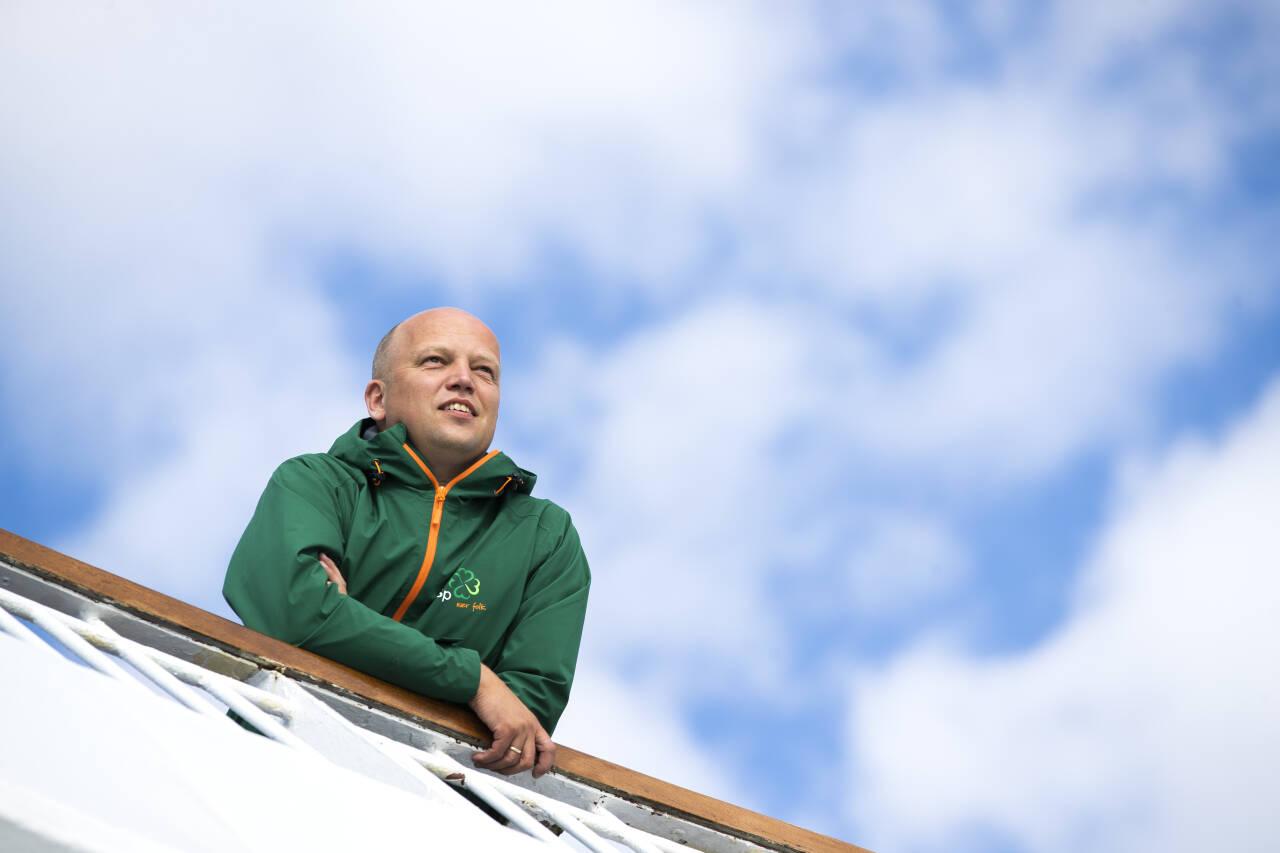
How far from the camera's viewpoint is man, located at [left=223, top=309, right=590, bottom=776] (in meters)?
2.66

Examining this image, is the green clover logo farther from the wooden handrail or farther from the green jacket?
the wooden handrail

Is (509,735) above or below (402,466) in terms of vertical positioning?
below

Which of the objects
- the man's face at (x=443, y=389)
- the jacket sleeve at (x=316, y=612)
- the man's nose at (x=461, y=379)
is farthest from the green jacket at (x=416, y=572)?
the man's nose at (x=461, y=379)

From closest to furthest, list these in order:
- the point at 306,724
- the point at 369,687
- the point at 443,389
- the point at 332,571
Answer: the point at 306,724 → the point at 369,687 → the point at 332,571 → the point at 443,389

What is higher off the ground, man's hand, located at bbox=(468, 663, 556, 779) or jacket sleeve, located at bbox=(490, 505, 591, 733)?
jacket sleeve, located at bbox=(490, 505, 591, 733)

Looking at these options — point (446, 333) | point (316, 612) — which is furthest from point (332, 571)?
point (446, 333)

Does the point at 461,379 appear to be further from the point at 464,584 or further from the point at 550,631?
the point at 550,631

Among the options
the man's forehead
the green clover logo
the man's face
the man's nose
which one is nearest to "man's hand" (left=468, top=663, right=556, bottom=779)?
the green clover logo

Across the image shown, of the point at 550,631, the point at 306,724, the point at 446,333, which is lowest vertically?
the point at 306,724

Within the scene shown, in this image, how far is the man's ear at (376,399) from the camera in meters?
3.58

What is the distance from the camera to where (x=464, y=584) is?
10.2 ft

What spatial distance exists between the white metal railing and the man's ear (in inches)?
48.0

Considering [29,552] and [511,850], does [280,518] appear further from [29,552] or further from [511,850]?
[511,850]

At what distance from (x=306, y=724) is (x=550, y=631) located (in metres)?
0.90
